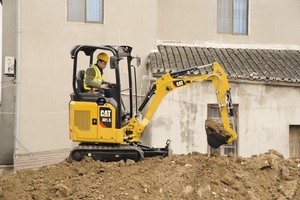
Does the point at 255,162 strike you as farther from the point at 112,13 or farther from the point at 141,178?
the point at 112,13

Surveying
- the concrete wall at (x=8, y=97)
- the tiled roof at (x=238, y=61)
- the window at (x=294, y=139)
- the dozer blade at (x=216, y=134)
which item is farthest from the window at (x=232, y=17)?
the dozer blade at (x=216, y=134)

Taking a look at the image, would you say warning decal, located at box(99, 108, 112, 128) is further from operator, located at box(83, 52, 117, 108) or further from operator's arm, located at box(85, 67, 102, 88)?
operator's arm, located at box(85, 67, 102, 88)

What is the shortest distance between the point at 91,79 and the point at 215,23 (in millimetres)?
8008

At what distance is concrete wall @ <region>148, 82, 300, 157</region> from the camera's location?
14281 millimetres

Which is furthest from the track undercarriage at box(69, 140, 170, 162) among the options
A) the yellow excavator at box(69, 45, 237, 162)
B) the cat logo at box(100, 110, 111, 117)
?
the cat logo at box(100, 110, 111, 117)

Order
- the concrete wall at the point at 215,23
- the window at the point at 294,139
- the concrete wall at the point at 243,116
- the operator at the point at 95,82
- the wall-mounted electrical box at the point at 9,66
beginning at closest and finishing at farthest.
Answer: the operator at the point at 95,82 < the concrete wall at the point at 243,116 < the window at the point at 294,139 < the wall-mounted electrical box at the point at 9,66 < the concrete wall at the point at 215,23

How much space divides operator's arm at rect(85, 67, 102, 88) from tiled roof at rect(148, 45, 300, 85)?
418cm

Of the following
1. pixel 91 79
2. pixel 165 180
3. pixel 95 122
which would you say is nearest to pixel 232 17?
pixel 91 79

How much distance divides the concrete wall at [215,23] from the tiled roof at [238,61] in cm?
53

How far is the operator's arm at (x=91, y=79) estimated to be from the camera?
9.96 m

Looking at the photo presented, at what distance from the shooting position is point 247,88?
1465cm

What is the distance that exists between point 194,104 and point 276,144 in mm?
2409

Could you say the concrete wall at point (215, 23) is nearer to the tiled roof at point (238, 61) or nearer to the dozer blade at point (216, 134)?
the tiled roof at point (238, 61)

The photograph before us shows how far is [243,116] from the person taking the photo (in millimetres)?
14703
